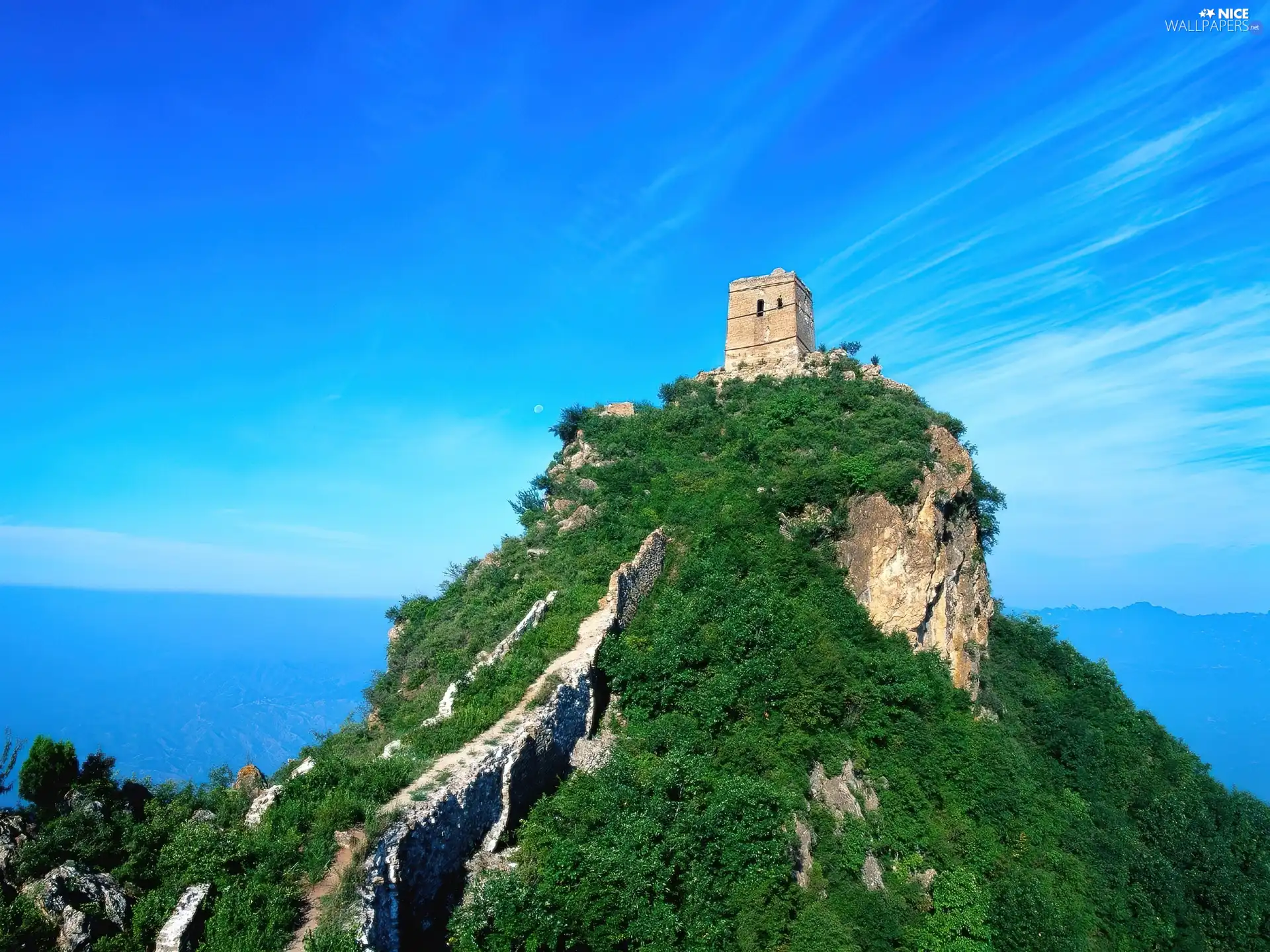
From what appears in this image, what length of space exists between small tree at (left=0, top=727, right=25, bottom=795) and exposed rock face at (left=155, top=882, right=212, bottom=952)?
320cm

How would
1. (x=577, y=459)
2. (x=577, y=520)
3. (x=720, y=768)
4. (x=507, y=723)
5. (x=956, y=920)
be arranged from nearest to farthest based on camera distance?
(x=507, y=723)
(x=956, y=920)
(x=720, y=768)
(x=577, y=520)
(x=577, y=459)

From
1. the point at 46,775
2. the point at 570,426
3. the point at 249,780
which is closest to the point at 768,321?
the point at 570,426

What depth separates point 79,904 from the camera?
7.86 metres

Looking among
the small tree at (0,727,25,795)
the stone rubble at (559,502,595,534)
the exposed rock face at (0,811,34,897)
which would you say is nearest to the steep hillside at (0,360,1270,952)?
the exposed rock face at (0,811,34,897)

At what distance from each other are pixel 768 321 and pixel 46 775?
30.2 metres

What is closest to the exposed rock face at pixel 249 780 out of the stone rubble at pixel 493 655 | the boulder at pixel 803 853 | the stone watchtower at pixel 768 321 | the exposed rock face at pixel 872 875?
the stone rubble at pixel 493 655

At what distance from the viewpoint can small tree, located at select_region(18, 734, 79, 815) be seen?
891cm

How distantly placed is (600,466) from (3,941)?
19.8 m

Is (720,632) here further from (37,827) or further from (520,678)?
(37,827)

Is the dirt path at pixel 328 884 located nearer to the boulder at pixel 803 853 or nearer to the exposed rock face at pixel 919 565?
the boulder at pixel 803 853

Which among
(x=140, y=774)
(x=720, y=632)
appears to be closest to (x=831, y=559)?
(x=720, y=632)

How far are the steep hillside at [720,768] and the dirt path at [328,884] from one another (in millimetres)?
67

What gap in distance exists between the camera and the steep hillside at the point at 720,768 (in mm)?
9227

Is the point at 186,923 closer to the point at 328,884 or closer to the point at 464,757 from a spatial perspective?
the point at 328,884
